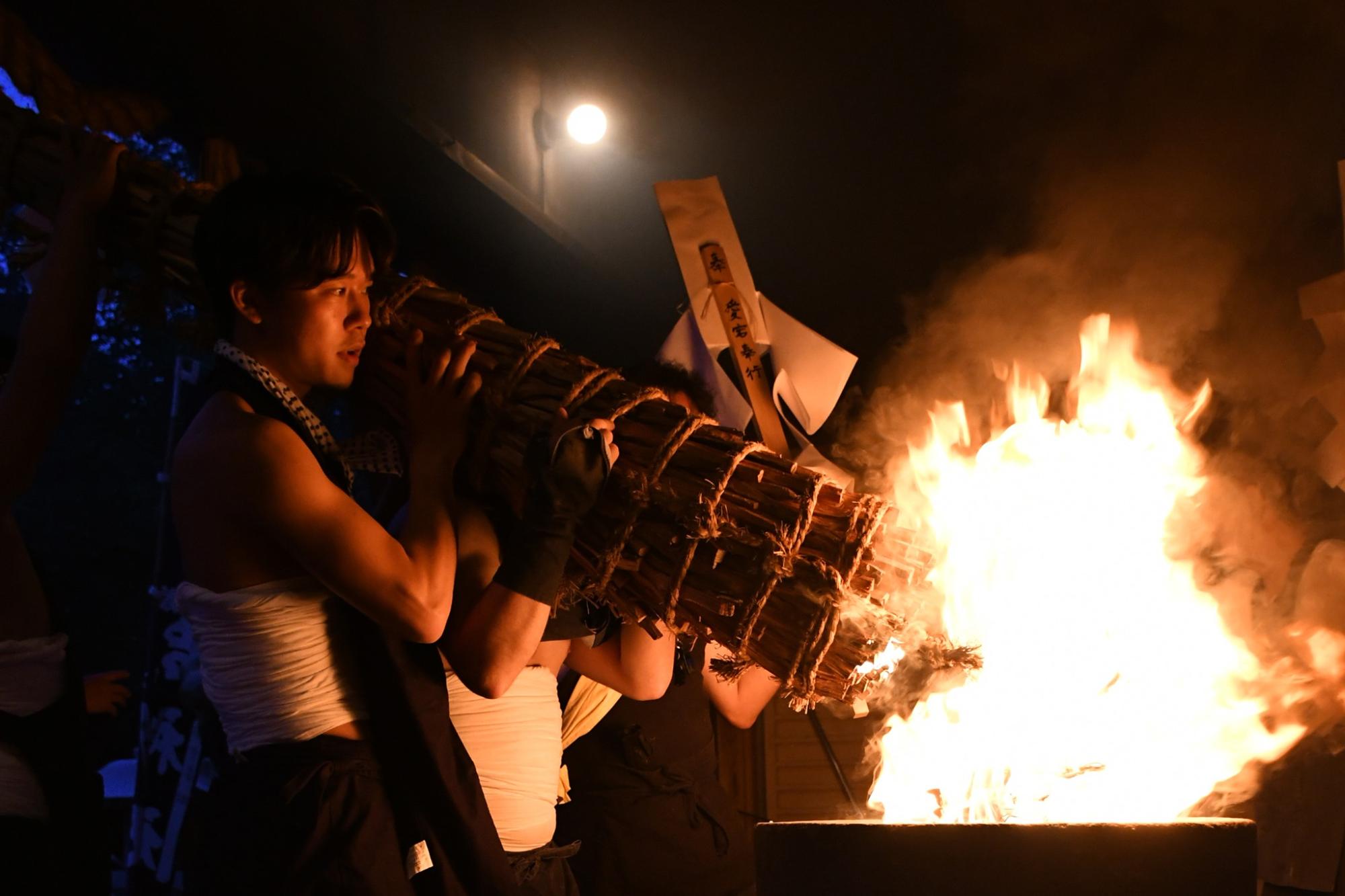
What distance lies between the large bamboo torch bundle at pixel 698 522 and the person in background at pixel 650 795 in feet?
2.59

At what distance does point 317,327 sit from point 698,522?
75 centimetres

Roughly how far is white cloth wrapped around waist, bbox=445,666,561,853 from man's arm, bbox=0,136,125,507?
34.2 inches

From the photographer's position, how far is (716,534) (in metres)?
1.60

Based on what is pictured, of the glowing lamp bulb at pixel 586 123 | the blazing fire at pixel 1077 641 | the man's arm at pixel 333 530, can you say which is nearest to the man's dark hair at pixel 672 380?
the blazing fire at pixel 1077 641

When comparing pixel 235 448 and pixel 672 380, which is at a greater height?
pixel 672 380

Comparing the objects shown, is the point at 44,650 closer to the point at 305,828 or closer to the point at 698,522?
the point at 305,828

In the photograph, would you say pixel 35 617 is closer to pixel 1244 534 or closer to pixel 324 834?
pixel 324 834

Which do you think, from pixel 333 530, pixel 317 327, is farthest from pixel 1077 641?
pixel 317 327

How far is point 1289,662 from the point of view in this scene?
9.55 ft

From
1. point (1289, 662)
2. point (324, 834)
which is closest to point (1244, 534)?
point (1289, 662)

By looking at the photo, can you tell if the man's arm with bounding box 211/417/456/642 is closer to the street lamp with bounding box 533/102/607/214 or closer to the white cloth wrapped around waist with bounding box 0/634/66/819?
the white cloth wrapped around waist with bounding box 0/634/66/819

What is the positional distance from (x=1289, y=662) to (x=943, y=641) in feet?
5.09

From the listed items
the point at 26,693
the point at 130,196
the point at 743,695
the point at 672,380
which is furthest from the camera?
the point at 743,695

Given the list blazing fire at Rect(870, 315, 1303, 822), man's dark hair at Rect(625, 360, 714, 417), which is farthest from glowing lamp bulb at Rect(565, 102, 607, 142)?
blazing fire at Rect(870, 315, 1303, 822)
